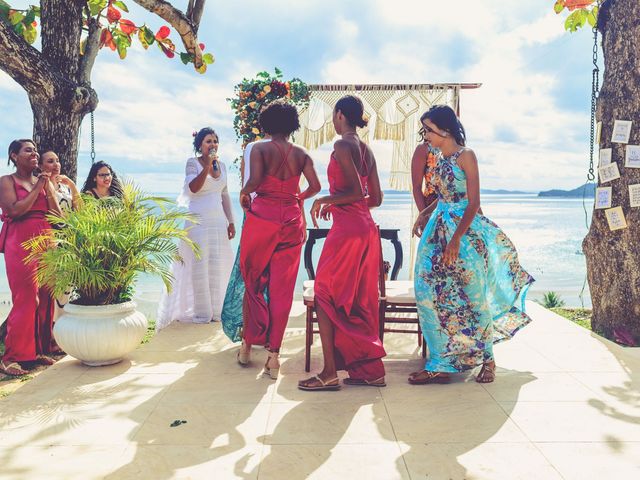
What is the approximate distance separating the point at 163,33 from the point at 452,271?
445cm

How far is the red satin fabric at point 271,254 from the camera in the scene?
406cm

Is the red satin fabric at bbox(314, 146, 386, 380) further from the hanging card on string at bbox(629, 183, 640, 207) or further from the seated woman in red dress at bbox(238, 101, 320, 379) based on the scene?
the hanging card on string at bbox(629, 183, 640, 207)

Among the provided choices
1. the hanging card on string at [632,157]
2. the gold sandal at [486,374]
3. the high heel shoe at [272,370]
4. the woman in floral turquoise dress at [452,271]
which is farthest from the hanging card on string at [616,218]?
the high heel shoe at [272,370]

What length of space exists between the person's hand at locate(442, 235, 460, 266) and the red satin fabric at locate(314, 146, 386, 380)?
0.45 meters

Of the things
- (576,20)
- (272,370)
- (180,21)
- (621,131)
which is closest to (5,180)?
(272,370)

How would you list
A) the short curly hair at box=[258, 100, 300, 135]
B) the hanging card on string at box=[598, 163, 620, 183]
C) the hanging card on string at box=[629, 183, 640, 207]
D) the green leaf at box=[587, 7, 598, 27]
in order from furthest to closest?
the green leaf at box=[587, 7, 598, 27] → the hanging card on string at box=[598, 163, 620, 183] → the hanging card on string at box=[629, 183, 640, 207] → the short curly hair at box=[258, 100, 300, 135]

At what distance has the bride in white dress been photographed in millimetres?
5523

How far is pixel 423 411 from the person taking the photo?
343 centimetres

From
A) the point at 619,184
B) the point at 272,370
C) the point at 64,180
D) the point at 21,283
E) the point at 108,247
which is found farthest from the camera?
the point at 619,184

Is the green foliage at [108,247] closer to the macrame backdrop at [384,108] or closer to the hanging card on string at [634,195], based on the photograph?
the macrame backdrop at [384,108]

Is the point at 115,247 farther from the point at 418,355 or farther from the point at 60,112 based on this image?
the point at 418,355

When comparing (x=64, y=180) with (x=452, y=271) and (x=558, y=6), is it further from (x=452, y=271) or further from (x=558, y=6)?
(x=558, y=6)

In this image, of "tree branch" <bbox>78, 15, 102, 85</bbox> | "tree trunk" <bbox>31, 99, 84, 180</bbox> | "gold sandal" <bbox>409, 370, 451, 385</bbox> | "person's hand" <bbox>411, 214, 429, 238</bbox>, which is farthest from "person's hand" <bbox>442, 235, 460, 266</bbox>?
"tree branch" <bbox>78, 15, 102, 85</bbox>

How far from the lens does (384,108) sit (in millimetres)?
7312
